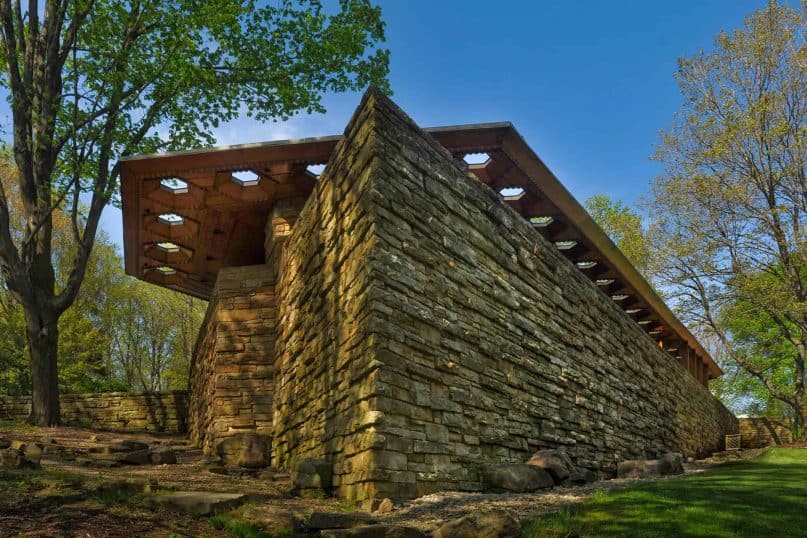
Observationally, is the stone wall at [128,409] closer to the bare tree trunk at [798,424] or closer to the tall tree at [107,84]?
the tall tree at [107,84]

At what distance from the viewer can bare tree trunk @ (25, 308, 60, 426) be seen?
12148 millimetres

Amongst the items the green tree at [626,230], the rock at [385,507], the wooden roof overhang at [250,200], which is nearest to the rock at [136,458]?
the wooden roof overhang at [250,200]

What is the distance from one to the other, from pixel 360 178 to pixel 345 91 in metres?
11.3

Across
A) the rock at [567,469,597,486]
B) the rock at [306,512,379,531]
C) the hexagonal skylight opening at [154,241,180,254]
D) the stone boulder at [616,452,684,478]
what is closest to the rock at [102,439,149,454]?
the hexagonal skylight opening at [154,241,180,254]

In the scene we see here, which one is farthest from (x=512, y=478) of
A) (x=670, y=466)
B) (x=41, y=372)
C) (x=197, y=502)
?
(x=41, y=372)

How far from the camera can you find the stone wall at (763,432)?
2472 centimetres

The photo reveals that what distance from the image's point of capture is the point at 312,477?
617cm

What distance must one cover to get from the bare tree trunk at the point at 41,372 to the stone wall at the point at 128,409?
4.38 meters

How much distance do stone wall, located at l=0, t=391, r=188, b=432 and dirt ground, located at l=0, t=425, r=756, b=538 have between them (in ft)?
31.6

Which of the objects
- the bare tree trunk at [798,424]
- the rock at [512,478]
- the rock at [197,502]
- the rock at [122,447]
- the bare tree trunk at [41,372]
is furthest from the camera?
the bare tree trunk at [798,424]

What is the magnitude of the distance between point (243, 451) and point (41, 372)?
19.9 ft

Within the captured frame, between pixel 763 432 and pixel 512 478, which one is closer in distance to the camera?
pixel 512 478

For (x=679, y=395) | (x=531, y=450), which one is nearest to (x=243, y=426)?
(x=531, y=450)

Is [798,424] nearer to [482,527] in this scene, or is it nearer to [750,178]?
[750,178]
